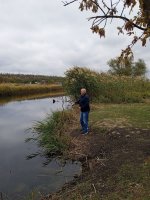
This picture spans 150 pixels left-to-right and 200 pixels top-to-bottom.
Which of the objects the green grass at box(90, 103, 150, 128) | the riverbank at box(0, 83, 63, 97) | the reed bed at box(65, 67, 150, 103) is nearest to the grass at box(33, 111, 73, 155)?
the green grass at box(90, 103, 150, 128)

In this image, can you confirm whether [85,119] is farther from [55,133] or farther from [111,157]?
[111,157]

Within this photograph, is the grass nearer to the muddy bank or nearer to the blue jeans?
the muddy bank

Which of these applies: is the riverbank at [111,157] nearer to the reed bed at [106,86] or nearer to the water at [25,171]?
the water at [25,171]

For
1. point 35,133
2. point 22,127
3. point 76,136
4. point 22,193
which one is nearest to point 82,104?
point 76,136

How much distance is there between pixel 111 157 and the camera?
12.1 m

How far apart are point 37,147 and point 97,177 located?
22.9ft

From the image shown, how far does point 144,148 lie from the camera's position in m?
12.4

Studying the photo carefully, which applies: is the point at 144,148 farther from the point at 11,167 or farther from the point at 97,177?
the point at 11,167

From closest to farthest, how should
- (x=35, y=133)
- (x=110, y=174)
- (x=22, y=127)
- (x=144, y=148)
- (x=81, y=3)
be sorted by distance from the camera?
(x=81, y=3) < (x=110, y=174) < (x=144, y=148) < (x=35, y=133) < (x=22, y=127)

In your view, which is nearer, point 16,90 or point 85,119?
point 85,119

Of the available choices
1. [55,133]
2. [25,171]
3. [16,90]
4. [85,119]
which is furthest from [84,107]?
[16,90]

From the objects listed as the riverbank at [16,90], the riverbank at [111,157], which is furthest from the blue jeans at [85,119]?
the riverbank at [16,90]

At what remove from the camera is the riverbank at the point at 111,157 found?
29.7ft

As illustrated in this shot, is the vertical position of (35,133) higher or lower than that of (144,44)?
lower
